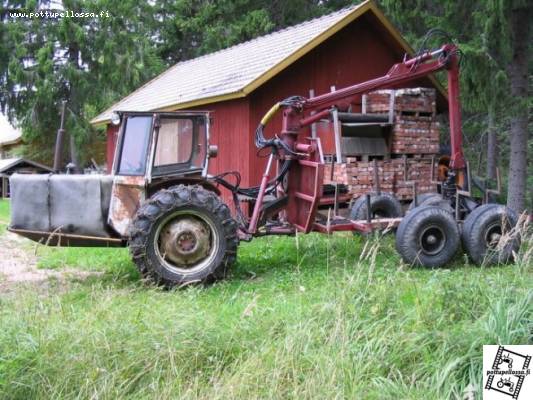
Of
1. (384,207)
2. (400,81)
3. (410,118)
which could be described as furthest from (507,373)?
(410,118)

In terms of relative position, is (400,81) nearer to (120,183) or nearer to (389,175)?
(389,175)

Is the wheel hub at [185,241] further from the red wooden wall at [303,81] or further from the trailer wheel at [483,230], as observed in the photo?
the red wooden wall at [303,81]

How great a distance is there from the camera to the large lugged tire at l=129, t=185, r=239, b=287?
6781mm

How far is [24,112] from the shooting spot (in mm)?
26812

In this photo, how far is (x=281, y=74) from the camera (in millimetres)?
12953

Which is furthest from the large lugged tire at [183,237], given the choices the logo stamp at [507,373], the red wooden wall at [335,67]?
the red wooden wall at [335,67]

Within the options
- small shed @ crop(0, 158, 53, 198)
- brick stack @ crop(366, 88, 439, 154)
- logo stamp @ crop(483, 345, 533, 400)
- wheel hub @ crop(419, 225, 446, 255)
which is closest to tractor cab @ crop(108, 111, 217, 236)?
wheel hub @ crop(419, 225, 446, 255)

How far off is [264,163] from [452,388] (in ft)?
31.0

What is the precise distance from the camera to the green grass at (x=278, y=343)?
12.2 feet

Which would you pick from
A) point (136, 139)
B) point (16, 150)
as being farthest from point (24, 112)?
point (136, 139)

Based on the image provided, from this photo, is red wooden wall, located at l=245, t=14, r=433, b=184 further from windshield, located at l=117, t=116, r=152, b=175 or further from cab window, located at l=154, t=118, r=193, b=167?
windshield, located at l=117, t=116, r=152, b=175

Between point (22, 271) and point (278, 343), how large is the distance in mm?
5586

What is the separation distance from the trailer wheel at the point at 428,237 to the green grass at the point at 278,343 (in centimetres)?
276

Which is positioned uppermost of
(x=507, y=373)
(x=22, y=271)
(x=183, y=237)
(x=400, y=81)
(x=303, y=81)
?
(x=303, y=81)
